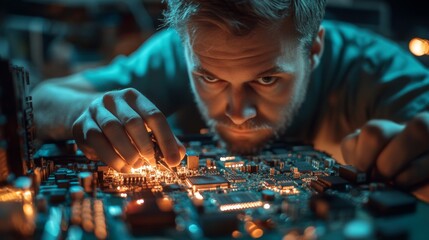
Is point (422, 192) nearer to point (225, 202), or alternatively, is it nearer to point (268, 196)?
point (268, 196)

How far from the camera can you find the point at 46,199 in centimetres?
160

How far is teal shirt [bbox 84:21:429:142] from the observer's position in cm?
356

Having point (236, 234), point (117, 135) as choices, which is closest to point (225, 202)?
point (236, 234)

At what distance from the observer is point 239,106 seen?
2402 mm

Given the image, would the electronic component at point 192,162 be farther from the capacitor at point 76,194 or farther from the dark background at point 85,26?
the dark background at point 85,26

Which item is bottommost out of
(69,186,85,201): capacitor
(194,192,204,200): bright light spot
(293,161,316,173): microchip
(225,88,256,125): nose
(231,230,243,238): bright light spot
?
(231,230,243,238): bright light spot

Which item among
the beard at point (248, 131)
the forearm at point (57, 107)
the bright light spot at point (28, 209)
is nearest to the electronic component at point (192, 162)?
the beard at point (248, 131)

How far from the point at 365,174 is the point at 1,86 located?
1.61m

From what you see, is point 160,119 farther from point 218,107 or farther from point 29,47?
point 29,47

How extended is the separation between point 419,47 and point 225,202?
3.21 m

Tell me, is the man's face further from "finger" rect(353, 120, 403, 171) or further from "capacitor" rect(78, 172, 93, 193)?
"capacitor" rect(78, 172, 93, 193)

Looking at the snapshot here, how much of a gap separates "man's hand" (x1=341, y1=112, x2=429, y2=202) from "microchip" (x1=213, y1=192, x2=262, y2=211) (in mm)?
604

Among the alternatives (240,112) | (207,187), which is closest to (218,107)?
(240,112)

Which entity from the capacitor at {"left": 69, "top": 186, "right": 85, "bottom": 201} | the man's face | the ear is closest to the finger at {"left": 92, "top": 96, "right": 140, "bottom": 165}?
the capacitor at {"left": 69, "top": 186, "right": 85, "bottom": 201}
